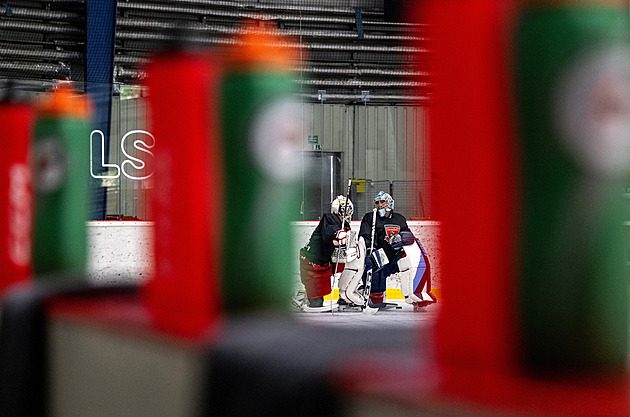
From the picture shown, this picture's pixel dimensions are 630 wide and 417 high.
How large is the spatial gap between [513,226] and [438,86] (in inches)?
4.5

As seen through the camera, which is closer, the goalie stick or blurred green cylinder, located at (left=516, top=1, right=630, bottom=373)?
blurred green cylinder, located at (left=516, top=1, right=630, bottom=373)

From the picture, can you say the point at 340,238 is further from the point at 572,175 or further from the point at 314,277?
the point at 572,175

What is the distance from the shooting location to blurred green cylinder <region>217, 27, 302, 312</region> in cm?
73

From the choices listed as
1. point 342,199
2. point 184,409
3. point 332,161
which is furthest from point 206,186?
point 332,161

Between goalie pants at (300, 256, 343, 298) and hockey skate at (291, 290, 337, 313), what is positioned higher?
goalie pants at (300, 256, 343, 298)

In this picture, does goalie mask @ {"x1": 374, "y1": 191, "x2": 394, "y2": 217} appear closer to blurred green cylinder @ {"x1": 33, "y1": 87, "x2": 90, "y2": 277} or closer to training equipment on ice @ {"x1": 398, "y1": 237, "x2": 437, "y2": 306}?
training equipment on ice @ {"x1": 398, "y1": 237, "x2": 437, "y2": 306}

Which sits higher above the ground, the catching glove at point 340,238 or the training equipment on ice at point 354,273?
the catching glove at point 340,238

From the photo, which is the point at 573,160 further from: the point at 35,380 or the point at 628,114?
the point at 35,380

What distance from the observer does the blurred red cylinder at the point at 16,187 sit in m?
1.09

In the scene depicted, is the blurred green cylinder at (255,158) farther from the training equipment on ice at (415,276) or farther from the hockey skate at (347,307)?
the hockey skate at (347,307)

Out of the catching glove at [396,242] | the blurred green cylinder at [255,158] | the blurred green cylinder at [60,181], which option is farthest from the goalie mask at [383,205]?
the blurred green cylinder at [255,158]

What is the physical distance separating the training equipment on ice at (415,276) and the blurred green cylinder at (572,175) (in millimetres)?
6990

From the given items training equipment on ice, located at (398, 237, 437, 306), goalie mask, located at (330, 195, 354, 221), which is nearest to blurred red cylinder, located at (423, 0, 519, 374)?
training equipment on ice, located at (398, 237, 437, 306)

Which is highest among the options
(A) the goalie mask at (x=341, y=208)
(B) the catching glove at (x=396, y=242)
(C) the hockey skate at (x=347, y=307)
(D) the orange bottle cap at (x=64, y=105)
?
(D) the orange bottle cap at (x=64, y=105)
